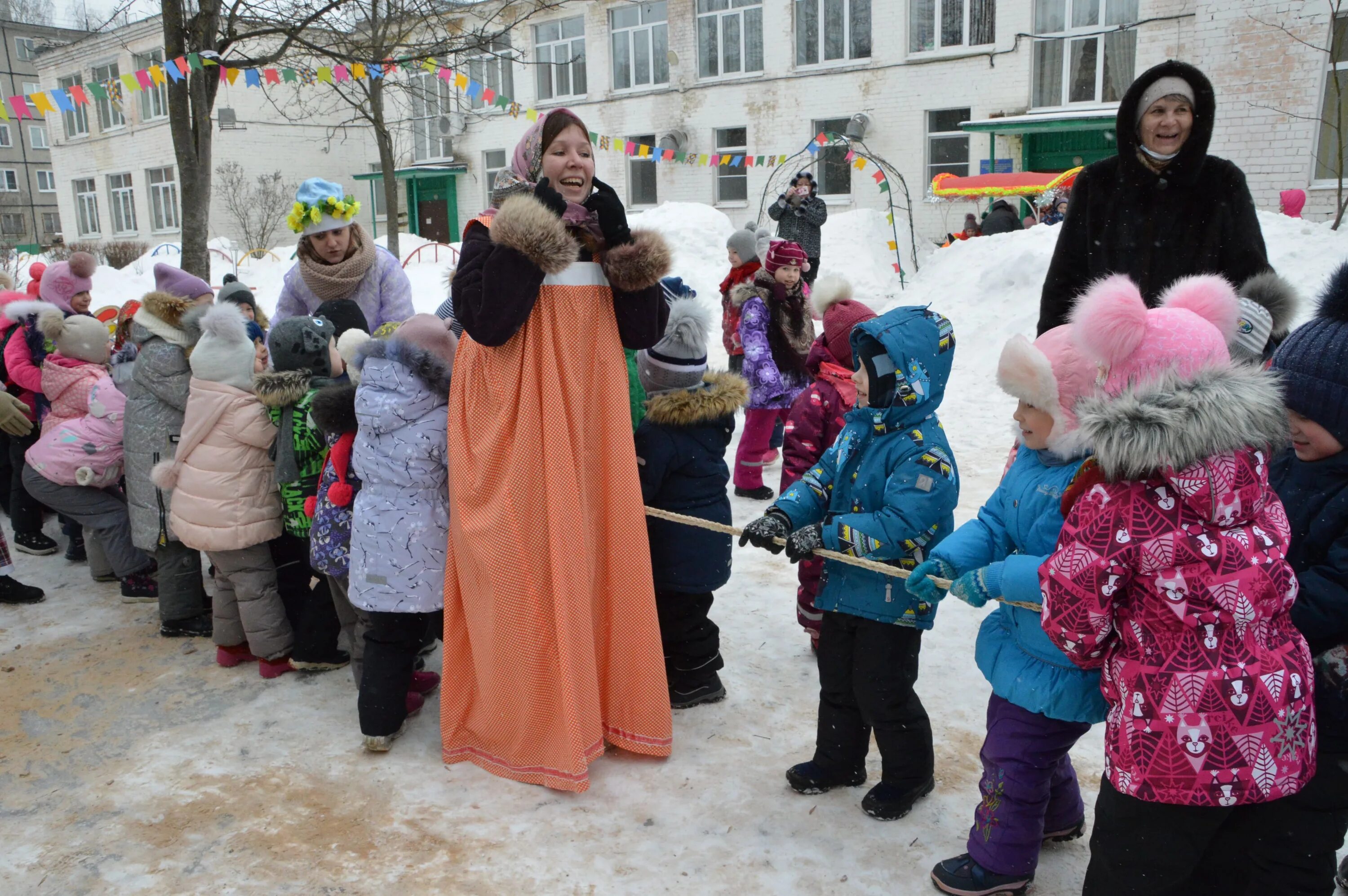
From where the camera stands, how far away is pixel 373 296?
4.56 meters

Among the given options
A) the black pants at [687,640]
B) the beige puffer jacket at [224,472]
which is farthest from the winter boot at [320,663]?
the black pants at [687,640]

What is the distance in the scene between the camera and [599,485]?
126 inches

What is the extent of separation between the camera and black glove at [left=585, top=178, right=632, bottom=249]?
121 inches

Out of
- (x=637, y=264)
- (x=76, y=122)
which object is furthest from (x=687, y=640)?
(x=76, y=122)

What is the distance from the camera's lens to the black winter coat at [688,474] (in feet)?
11.4

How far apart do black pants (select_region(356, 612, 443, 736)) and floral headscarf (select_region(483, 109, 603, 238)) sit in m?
1.45

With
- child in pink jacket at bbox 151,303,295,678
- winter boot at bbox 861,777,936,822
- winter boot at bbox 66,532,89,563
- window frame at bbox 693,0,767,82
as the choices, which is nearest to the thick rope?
winter boot at bbox 861,777,936,822

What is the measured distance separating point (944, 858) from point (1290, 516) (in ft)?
4.21

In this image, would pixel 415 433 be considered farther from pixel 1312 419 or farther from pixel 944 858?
pixel 1312 419

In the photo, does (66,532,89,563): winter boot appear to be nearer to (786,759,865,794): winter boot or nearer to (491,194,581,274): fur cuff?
(491,194,581,274): fur cuff

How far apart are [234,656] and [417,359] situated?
1784mm

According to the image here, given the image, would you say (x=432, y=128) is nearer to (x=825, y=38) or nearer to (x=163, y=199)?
(x=163, y=199)

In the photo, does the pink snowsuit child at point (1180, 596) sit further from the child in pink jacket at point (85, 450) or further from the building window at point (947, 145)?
the building window at point (947, 145)

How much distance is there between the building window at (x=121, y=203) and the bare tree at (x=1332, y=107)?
3304 centimetres
